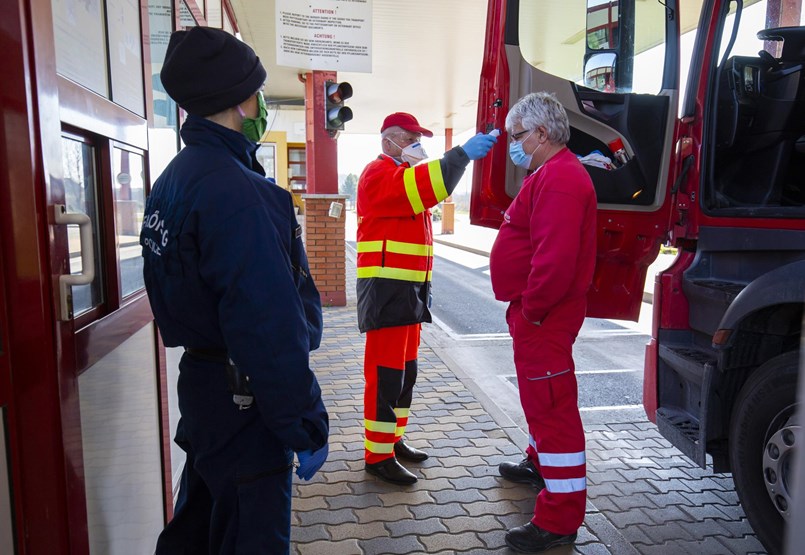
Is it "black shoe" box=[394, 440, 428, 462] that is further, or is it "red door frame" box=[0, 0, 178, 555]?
"black shoe" box=[394, 440, 428, 462]

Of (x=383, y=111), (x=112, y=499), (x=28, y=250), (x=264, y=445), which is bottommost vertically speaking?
(x=112, y=499)

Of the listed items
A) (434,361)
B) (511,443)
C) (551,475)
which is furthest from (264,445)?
(434,361)

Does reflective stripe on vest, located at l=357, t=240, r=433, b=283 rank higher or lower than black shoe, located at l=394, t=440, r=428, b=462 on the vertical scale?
higher

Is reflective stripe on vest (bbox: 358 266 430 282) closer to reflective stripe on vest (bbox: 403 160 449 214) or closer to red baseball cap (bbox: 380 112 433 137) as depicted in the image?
reflective stripe on vest (bbox: 403 160 449 214)

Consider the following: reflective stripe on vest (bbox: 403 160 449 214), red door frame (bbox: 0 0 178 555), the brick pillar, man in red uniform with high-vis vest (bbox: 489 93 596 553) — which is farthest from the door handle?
the brick pillar

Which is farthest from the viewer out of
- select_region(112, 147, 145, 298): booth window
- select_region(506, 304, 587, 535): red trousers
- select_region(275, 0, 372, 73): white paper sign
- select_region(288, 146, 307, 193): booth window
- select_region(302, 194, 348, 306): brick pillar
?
select_region(288, 146, 307, 193): booth window

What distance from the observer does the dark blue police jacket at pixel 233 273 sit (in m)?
1.54

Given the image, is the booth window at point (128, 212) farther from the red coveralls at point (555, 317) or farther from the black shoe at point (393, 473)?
the black shoe at point (393, 473)

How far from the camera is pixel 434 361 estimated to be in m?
5.96

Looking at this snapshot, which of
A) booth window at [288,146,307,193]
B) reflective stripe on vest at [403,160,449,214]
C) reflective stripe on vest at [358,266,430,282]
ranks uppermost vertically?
booth window at [288,146,307,193]

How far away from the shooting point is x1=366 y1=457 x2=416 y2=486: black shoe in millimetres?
3271

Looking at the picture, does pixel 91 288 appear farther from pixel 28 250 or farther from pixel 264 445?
pixel 264 445

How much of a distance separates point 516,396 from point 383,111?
674 inches

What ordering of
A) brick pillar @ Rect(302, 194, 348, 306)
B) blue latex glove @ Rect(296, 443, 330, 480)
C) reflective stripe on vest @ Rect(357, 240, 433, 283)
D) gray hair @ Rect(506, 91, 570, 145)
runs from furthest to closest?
brick pillar @ Rect(302, 194, 348, 306)
reflective stripe on vest @ Rect(357, 240, 433, 283)
gray hair @ Rect(506, 91, 570, 145)
blue latex glove @ Rect(296, 443, 330, 480)
